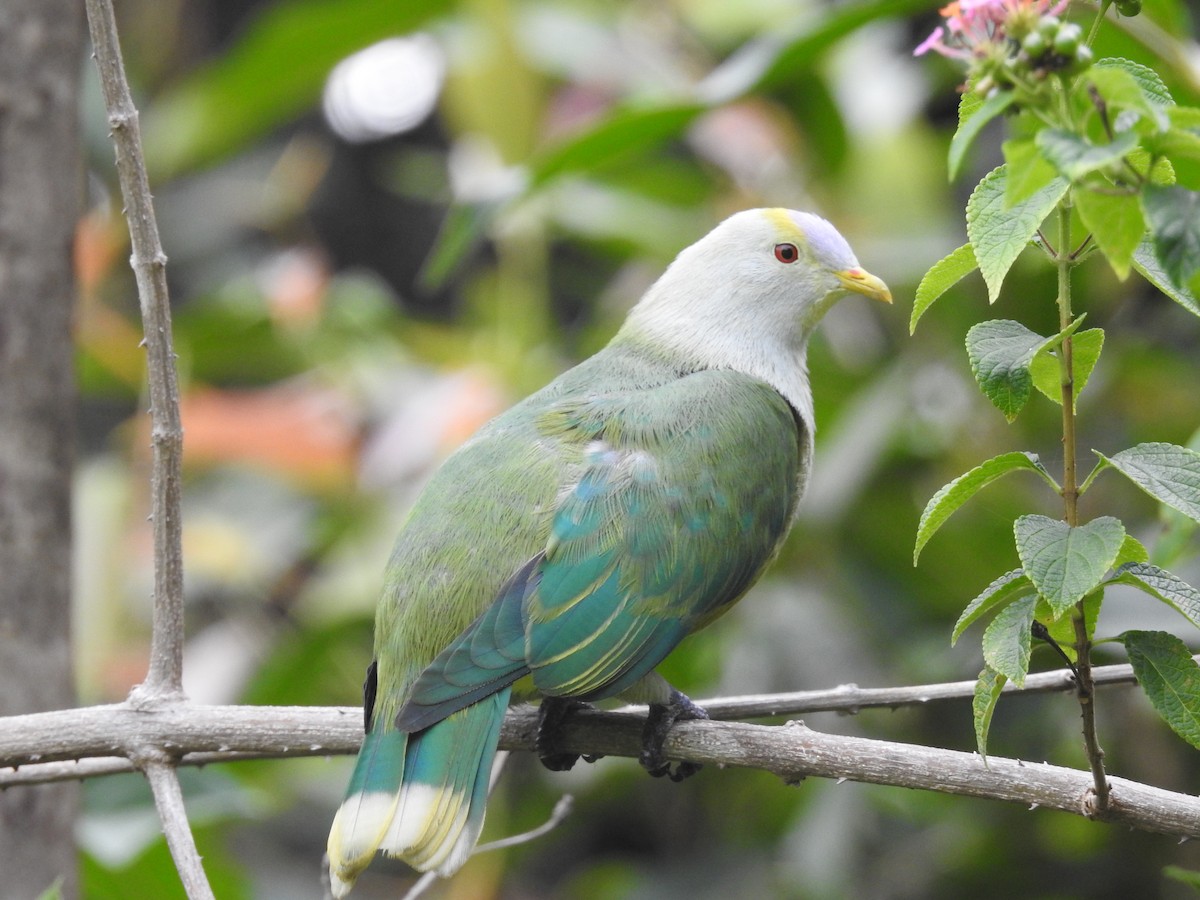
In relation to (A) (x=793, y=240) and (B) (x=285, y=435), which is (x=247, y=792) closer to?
(B) (x=285, y=435)

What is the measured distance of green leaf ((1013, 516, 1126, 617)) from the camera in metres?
1.43

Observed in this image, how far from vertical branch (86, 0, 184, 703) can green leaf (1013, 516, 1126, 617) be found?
1219 mm

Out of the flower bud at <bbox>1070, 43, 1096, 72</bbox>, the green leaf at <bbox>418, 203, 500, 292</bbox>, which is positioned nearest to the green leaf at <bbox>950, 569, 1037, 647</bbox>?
the flower bud at <bbox>1070, 43, 1096, 72</bbox>

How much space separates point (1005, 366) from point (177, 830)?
1.28 metres

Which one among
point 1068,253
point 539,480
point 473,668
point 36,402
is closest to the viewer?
point 1068,253

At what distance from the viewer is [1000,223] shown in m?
1.44

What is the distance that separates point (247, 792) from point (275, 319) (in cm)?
204

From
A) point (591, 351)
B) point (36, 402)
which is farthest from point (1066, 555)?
point (591, 351)

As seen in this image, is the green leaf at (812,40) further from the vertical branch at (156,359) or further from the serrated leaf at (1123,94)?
the serrated leaf at (1123,94)

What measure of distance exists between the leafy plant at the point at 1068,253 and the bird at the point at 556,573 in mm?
887

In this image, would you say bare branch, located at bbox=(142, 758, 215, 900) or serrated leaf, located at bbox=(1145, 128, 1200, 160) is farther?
bare branch, located at bbox=(142, 758, 215, 900)

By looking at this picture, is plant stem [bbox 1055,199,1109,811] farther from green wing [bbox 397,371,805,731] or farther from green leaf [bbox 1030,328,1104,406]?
green wing [bbox 397,371,805,731]

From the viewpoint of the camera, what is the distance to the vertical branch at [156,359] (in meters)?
1.89

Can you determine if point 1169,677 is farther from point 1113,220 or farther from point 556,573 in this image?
point 556,573
